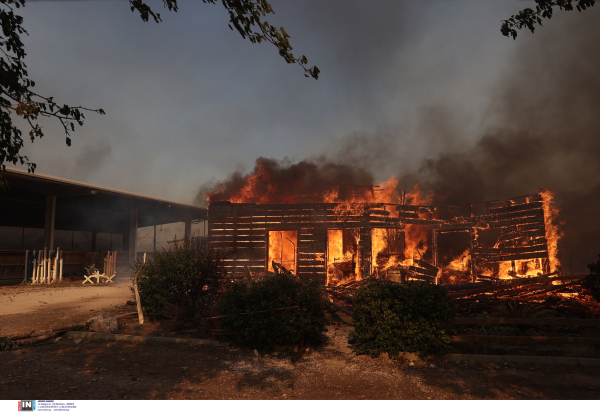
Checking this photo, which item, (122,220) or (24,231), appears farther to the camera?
(122,220)

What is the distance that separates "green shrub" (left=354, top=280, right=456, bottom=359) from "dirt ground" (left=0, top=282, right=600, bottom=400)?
28cm

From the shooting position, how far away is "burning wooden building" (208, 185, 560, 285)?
676 inches

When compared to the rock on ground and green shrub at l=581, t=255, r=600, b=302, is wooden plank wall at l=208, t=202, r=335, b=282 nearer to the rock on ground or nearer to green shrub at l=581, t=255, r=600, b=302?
the rock on ground

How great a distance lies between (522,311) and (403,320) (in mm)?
4279

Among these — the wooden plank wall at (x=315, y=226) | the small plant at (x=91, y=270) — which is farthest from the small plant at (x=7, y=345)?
the small plant at (x=91, y=270)

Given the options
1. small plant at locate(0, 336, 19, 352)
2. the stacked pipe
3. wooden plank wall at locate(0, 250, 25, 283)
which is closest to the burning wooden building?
the stacked pipe

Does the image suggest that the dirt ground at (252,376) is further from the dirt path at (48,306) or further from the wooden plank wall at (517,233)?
the wooden plank wall at (517,233)

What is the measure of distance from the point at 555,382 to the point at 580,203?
22.3 metres

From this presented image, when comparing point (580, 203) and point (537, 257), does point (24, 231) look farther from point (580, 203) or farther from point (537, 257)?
point (580, 203)

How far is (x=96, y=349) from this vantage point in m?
7.30

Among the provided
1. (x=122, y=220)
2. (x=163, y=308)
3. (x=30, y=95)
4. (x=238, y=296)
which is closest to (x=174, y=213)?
(x=122, y=220)

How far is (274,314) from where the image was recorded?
7.31 meters

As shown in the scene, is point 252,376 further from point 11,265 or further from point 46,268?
point 11,265

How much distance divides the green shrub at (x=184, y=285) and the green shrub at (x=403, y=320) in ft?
13.2
